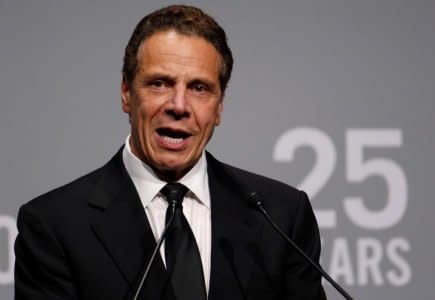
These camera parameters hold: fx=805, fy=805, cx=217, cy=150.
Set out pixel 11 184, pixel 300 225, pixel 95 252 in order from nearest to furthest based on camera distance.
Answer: pixel 95 252, pixel 300 225, pixel 11 184

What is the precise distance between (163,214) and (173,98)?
22cm

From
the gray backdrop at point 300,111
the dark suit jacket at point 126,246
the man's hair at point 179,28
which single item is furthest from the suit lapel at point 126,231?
the gray backdrop at point 300,111

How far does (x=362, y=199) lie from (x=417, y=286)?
0.31 m

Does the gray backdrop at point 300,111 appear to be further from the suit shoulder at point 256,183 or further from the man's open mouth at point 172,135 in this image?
the man's open mouth at point 172,135

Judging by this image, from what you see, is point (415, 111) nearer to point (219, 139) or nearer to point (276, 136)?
point (276, 136)

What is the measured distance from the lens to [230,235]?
1513 millimetres

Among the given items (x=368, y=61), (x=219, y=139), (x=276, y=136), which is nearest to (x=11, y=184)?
(x=219, y=139)

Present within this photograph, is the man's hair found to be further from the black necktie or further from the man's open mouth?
the black necktie

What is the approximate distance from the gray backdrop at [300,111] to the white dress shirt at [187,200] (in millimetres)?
741

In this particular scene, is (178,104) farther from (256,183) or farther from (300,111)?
(300,111)

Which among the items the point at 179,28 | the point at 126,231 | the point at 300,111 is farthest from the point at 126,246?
the point at 300,111

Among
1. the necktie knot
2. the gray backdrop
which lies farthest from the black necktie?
the gray backdrop

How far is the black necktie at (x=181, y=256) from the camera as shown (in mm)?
1421

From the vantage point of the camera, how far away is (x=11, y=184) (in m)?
→ 2.26
